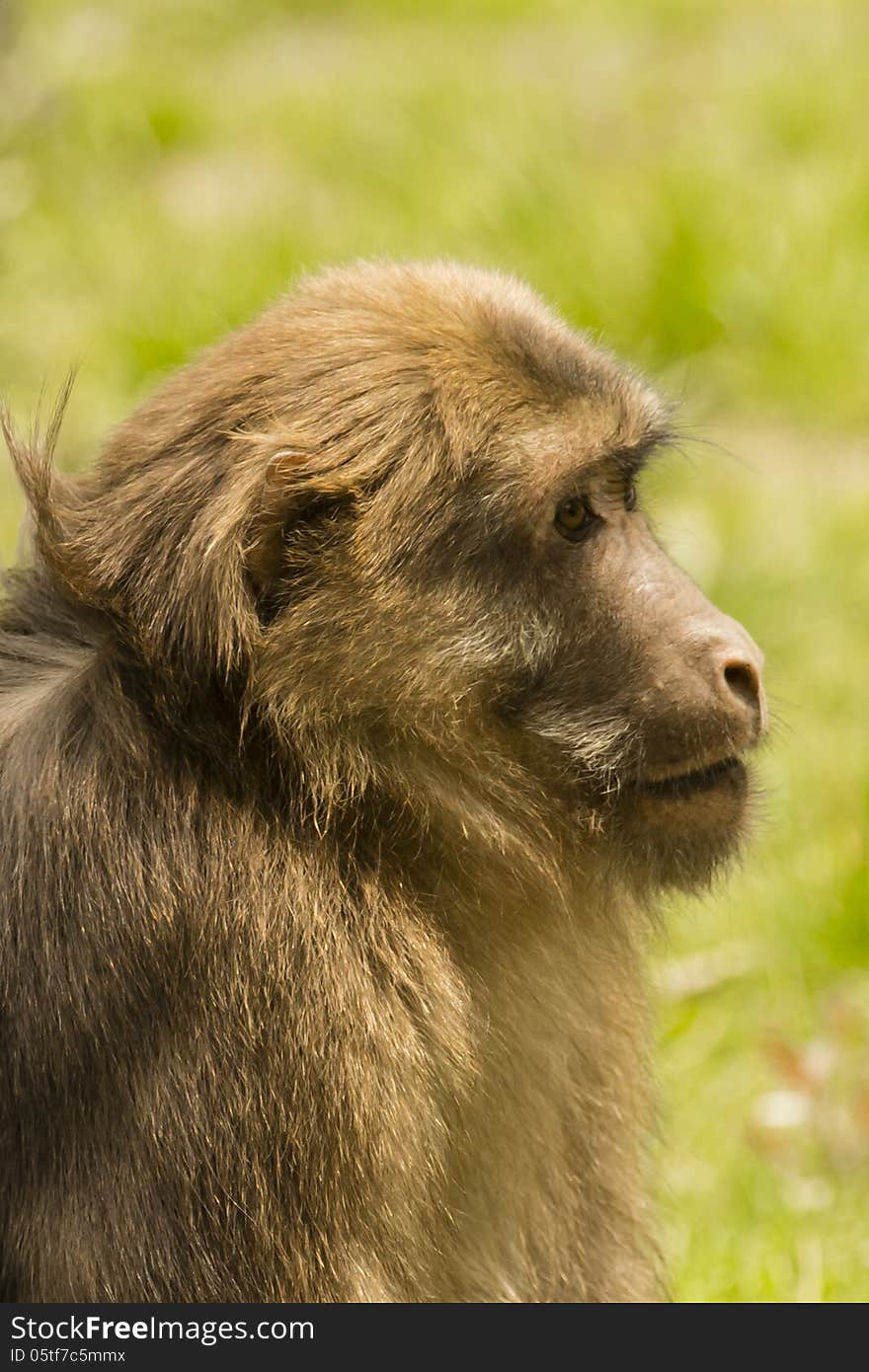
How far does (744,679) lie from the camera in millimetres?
3256

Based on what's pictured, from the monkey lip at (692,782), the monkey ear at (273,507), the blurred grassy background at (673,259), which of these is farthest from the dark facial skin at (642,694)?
the blurred grassy background at (673,259)

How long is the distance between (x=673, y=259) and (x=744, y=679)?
14.8 feet

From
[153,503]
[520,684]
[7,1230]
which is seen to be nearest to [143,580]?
[153,503]

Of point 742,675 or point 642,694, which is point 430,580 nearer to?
point 642,694

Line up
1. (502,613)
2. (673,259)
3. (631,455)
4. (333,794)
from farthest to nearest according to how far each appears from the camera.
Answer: (673,259), (631,455), (502,613), (333,794)

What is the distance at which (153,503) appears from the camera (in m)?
3.18

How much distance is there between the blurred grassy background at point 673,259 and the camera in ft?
16.4

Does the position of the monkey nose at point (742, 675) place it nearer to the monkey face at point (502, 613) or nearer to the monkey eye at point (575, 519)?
the monkey face at point (502, 613)

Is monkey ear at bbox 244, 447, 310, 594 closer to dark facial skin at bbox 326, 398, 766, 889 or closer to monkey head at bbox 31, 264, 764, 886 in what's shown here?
monkey head at bbox 31, 264, 764, 886

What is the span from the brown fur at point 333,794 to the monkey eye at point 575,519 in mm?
19

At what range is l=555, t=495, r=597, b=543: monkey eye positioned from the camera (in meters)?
3.30

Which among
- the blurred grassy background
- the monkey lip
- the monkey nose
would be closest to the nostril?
the monkey nose

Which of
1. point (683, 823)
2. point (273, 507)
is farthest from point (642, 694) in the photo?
point (273, 507)

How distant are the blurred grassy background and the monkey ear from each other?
153cm
